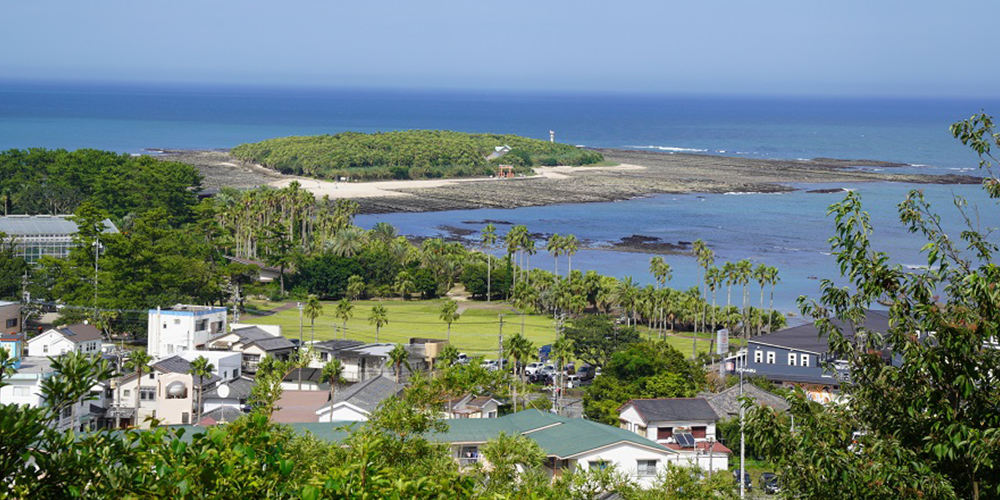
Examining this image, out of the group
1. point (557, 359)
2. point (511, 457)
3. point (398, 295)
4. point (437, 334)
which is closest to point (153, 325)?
point (437, 334)

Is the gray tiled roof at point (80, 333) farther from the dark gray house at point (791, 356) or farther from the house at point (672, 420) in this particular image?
the dark gray house at point (791, 356)

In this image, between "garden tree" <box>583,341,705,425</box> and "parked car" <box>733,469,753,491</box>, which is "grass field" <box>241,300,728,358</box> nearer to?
"garden tree" <box>583,341,705,425</box>

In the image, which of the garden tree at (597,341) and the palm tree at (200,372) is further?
the garden tree at (597,341)

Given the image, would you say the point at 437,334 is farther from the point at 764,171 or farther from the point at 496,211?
the point at 764,171

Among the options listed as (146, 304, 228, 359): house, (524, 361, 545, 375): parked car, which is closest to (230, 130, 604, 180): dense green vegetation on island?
(146, 304, 228, 359): house

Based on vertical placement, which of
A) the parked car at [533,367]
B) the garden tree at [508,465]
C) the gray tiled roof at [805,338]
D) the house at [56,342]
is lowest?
the parked car at [533,367]

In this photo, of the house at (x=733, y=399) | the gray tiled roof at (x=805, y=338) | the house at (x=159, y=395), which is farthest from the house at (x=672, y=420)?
the house at (x=159, y=395)
